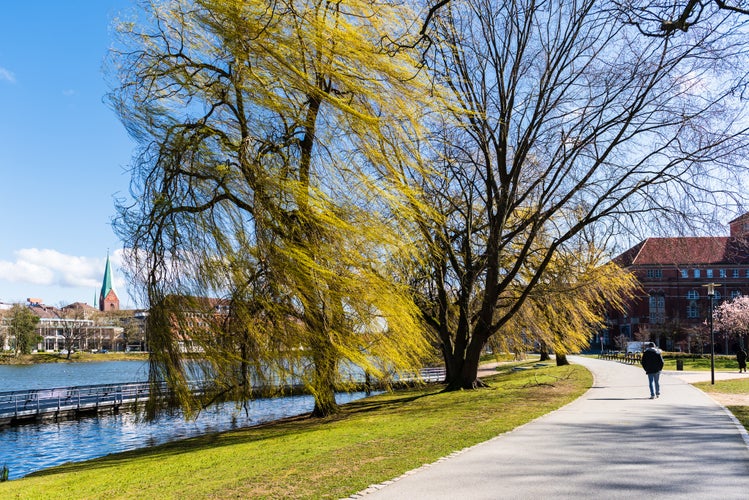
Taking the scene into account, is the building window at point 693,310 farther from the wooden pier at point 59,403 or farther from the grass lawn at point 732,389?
the wooden pier at point 59,403

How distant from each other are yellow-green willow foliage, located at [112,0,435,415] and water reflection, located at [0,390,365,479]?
3.88 m

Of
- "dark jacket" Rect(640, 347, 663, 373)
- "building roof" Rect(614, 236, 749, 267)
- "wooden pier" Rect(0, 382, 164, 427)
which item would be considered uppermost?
"building roof" Rect(614, 236, 749, 267)

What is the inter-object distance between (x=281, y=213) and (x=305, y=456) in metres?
5.01

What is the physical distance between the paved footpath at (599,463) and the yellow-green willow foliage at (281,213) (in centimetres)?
451

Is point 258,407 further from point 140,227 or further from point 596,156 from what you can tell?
point 596,156

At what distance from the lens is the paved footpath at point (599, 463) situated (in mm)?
6078

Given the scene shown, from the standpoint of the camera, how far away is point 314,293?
12422 mm

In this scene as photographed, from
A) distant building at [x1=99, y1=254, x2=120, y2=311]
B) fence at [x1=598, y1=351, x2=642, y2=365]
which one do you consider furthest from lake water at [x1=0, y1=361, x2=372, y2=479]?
distant building at [x1=99, y1=254, x2=120, y2=311]

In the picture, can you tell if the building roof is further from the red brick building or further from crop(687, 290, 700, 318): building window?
crop(687, 290, 700, 318): building window

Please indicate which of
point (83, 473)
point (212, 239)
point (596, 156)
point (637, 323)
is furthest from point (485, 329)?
point (637, 323)

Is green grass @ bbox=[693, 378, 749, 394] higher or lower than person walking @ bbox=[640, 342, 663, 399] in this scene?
lower

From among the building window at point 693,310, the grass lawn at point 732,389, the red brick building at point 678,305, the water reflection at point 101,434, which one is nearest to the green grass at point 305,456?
the water reflection at point 101,434

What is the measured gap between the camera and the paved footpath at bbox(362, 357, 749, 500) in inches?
239

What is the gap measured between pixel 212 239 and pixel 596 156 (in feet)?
37.2
